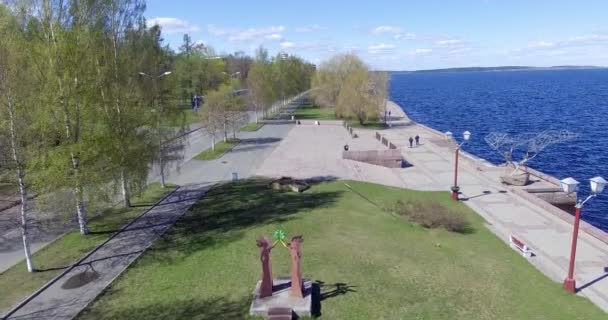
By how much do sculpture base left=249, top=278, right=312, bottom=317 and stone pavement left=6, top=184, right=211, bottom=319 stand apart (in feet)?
17.5

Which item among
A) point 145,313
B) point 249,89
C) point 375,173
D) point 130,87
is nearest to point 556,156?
point 375,173

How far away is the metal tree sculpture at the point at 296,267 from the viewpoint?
1352 cm

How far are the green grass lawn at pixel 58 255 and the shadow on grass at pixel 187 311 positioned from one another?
317 cm

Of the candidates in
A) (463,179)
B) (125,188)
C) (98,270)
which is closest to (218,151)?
(125,188)

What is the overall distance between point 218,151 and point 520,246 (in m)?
28.9

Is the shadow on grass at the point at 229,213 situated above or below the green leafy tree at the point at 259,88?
below

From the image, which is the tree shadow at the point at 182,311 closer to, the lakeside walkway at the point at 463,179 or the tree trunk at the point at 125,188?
the tree trunk at the point at 125,188

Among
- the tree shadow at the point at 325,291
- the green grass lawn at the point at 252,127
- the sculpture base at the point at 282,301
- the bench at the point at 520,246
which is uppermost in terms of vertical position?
the green grass lawn at the point at 252,127

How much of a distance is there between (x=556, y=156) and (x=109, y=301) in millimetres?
46885

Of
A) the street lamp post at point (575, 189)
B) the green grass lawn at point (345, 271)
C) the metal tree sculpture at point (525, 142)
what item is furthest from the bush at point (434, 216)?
the metal tree sculpture at point (525, 142)

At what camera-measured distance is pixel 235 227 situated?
829 inches

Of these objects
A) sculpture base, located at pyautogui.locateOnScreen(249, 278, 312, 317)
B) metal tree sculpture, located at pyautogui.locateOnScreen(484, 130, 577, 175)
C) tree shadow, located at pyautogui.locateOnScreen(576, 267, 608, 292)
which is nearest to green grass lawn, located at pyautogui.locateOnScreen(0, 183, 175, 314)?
sculpture base, located at pyautogui.locateOnScreen(249, 278, 312, 317)

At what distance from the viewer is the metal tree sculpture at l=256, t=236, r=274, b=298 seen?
45.0 ft

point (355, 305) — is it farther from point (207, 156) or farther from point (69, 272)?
point (207, 156)
